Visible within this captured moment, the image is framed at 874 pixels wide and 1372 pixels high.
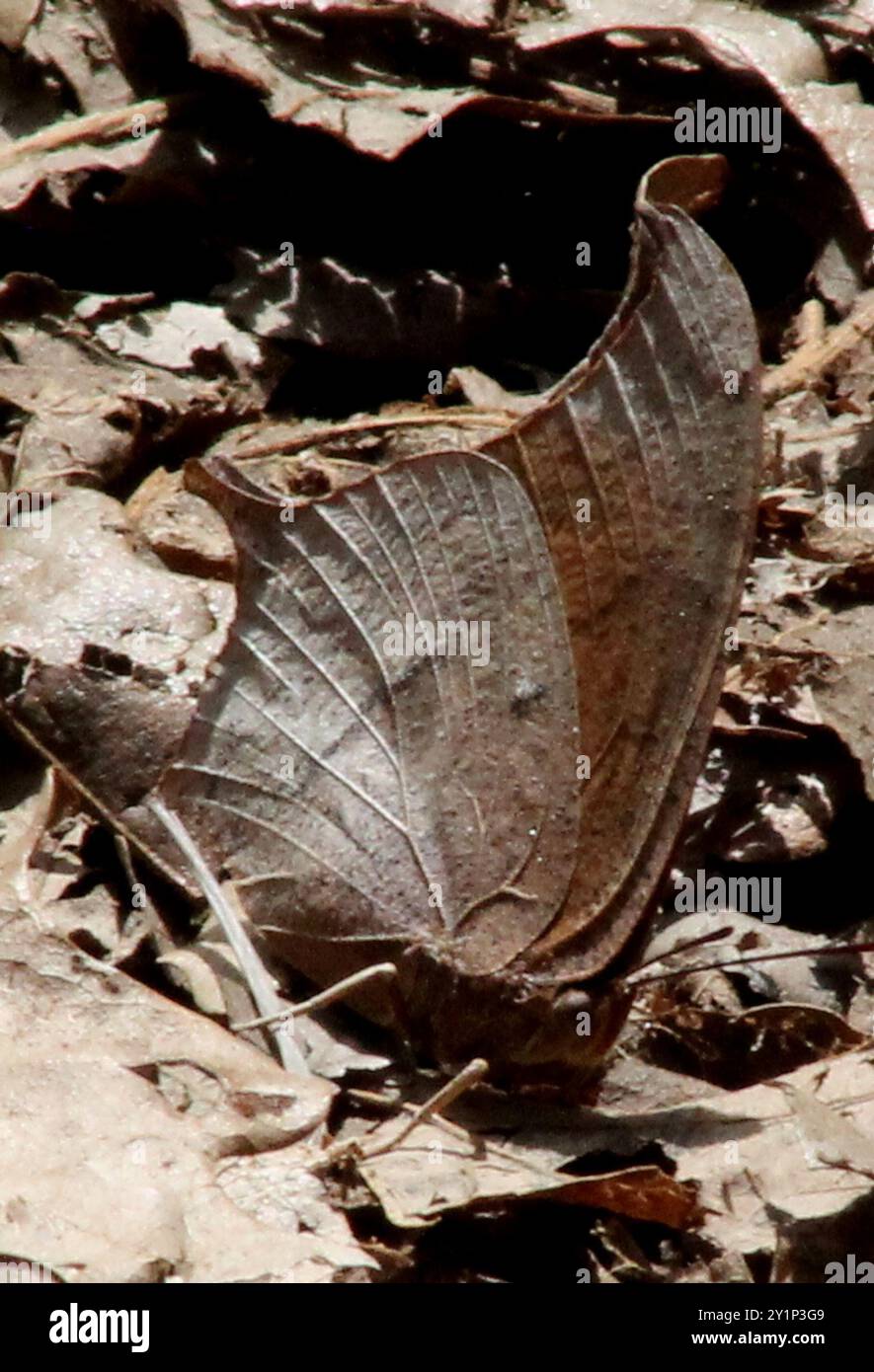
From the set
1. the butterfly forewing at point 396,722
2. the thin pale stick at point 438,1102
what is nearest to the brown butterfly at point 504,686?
the butterfly forewing at point 396,722

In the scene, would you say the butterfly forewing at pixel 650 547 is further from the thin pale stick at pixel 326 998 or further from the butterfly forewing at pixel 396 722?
the thin pale stick at pixel 326 998

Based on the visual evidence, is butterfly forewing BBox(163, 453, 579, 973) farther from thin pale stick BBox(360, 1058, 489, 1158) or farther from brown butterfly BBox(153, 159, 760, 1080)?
thin pale stick BBox(360, 1058, 489, 1158)

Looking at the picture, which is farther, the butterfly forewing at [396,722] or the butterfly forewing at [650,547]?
the butterfly forewing at [396,722]

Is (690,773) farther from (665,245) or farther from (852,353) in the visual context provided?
(852,353)

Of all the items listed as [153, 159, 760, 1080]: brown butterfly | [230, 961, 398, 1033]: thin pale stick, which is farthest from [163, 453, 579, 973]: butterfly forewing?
[230, 961, 398, 1033]: thin pale stick

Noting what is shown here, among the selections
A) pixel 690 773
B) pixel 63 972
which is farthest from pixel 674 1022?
pixel 63 972

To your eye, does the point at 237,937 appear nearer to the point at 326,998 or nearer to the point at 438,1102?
the point at 326,998

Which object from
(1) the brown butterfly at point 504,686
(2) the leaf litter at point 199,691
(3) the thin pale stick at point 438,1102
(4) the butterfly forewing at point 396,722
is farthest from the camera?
(4) the butterfly forewing at point 396,722

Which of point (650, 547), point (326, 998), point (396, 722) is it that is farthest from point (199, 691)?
point (650, 547)
